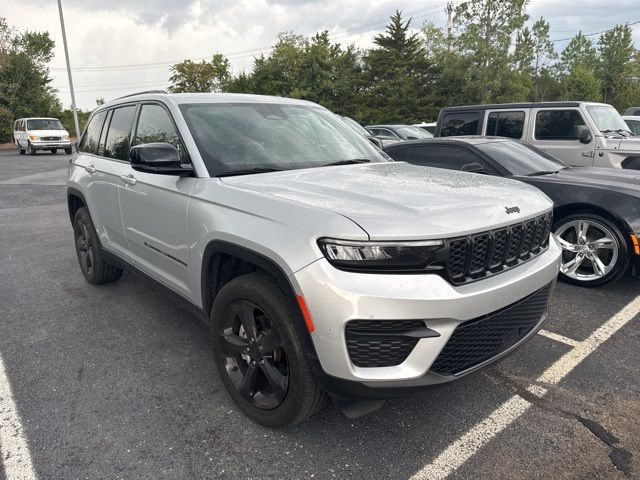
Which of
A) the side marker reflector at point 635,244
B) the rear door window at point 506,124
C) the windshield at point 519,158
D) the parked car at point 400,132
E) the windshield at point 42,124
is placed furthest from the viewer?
the windshield at point 42,124

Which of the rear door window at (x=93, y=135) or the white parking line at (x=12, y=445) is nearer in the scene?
the white parking line at (x=12, y=445)

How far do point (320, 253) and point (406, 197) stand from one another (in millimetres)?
583

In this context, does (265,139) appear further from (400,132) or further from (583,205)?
(400,132)

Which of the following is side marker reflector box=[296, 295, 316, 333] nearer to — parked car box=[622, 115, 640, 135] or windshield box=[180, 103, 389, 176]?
windshield box=[180, 103, 389, 176]

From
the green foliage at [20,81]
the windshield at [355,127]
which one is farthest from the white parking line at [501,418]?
the green foliage at [20,81]

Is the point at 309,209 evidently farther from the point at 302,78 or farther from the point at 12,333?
Answer: the point at 302,78

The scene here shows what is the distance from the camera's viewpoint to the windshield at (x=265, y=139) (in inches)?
116

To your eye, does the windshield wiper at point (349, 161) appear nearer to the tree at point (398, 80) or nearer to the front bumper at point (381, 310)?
the front bumper at point (381, 310)

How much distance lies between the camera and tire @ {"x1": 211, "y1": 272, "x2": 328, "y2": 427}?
2182 mm

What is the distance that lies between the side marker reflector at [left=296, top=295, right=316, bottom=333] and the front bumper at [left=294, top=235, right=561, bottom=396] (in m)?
0.02

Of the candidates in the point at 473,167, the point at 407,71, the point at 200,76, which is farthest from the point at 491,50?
the point at 473,167

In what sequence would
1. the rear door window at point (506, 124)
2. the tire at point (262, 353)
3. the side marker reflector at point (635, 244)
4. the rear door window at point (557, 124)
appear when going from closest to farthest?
the tire at point (262, 353), the side marker reflector at point (635, 244), the rear door window at point (557, 124), the rear door window at point (506, 124)

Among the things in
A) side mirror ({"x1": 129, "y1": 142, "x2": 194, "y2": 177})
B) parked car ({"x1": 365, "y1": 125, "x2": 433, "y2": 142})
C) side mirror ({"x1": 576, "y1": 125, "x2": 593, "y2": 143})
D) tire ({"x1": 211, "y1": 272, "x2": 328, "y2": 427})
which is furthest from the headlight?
parked car ({"x1": 365, "y1": 125, "x2": 433, "y2": 142})

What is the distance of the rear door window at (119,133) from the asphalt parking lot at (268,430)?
54.8 inches
